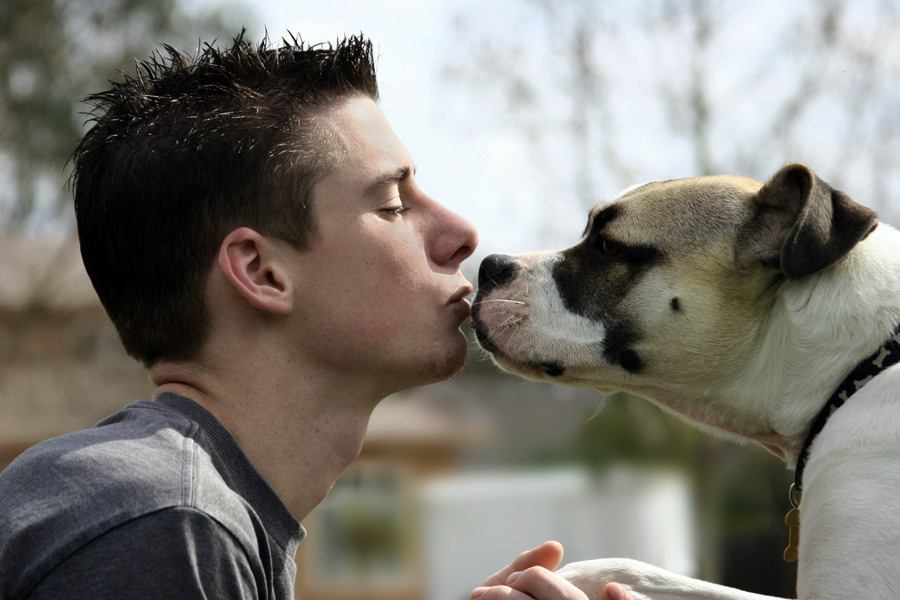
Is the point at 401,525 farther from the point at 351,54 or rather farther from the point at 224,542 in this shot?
the point at 224,542

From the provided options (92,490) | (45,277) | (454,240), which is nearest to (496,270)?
(454,240)

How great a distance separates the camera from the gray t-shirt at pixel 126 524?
1.98 m

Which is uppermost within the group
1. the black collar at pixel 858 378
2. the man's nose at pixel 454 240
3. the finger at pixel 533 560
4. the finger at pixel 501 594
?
the man's nose at pixel 454 240

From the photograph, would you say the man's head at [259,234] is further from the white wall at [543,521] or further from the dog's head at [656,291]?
the white wall at [543,521]

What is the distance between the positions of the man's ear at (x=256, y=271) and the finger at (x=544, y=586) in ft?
2.69

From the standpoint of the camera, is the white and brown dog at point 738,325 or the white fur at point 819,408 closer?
the white fur at point 819,408

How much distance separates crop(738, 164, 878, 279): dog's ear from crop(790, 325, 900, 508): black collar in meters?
0.29

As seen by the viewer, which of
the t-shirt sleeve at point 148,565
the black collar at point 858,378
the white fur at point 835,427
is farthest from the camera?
the black collar at point 858,378

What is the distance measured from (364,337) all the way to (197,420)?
470mm

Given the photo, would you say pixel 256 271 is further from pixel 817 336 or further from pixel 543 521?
pixel 543 521

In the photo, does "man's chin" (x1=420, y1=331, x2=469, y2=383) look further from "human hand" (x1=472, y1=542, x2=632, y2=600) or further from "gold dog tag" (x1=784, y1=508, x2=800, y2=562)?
"gold dog tag" (x1=784, y1=508, x2=800, y2=562)

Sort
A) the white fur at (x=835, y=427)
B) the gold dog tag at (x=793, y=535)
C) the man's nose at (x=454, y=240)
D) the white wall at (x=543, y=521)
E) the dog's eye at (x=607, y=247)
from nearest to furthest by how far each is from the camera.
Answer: the white fur at (x=835, y=427), the man's nose at (x=454, y=240), the gold dog tag at (x=793, y=535), the dog's eye at (x=607, y=247), the white wall at (x=543, y=521)

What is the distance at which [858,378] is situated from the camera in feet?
10.6

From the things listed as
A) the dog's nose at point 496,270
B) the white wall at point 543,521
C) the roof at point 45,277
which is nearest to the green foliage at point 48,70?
the roof at point 45,277
